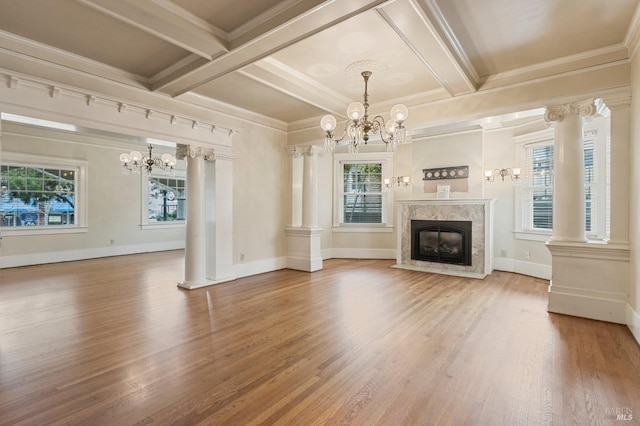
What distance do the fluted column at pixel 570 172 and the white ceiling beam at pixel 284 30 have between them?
113 inches

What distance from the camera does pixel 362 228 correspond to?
799 cm

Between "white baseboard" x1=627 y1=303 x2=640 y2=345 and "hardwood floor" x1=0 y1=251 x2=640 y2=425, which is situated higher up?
"white baseboard" x1=627 y1=303 x2=640 y2=345

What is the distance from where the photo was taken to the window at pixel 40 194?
6.87m

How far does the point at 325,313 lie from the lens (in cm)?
373

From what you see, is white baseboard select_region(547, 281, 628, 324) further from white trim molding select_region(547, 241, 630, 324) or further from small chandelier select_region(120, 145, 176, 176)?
small chandelier select_region(120, 145, 176, 176)

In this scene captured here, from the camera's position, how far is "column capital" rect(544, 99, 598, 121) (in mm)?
3564

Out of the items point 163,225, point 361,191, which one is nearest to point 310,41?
point 361,191

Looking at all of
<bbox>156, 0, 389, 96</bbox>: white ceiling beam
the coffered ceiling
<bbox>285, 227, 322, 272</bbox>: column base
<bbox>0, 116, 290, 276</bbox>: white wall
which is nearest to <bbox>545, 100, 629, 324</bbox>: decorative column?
the coffered ceiling

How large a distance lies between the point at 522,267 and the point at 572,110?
3.35 meters

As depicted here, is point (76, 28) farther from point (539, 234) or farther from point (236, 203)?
point (539, 234)

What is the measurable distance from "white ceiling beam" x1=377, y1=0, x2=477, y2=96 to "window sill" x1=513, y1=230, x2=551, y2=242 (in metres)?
3.15

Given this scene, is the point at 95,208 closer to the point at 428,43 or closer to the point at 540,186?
the point at 428,43

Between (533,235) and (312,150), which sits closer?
(533,235)

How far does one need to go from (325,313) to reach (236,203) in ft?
9.19
